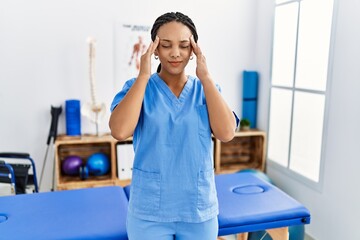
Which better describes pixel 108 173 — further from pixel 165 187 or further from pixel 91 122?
pixel 165 187

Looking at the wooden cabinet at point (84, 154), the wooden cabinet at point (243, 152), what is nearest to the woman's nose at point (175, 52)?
the wooden cabinet at point (84, 154)

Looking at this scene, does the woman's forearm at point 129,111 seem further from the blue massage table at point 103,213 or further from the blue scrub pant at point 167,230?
the blue massage table at point 103,213

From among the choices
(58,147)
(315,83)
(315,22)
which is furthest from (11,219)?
(315,22)

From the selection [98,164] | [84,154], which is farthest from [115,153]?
[84,154]

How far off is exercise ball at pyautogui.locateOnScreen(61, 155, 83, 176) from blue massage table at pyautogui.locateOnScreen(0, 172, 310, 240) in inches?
43.8

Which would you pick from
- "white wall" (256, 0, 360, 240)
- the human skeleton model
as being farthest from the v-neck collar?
the human skeleton model

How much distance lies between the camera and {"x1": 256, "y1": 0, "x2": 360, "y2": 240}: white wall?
2.28 metres

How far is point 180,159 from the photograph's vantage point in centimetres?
121

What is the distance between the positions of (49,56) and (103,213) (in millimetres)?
1893

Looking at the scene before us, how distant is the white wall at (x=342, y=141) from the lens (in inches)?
89.8

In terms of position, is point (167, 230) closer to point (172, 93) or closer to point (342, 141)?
point (172, 93)

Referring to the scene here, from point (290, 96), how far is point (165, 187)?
217cm

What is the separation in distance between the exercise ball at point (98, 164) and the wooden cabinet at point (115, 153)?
5 cm

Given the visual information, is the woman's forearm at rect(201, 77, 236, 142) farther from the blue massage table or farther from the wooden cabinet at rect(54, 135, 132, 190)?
the wooden cabinet at rect(54, 135, 132, 190)
